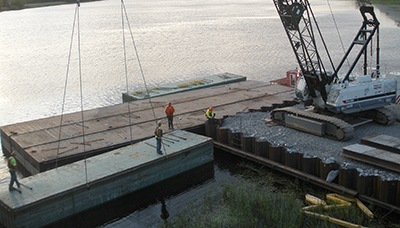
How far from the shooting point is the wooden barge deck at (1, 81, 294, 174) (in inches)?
780

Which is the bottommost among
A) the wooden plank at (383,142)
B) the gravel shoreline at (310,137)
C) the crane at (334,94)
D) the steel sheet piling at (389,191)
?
the steel sheet piling at (389,191)

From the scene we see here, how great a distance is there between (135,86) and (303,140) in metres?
24.7

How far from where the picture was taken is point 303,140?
20.0 meters

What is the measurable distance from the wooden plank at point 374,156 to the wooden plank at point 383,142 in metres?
0.38

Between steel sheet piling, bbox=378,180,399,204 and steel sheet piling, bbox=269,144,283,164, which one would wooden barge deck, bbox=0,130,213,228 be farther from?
steel sheet piling, bbox=378,180,399,204

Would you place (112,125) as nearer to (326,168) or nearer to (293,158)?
(293,158)

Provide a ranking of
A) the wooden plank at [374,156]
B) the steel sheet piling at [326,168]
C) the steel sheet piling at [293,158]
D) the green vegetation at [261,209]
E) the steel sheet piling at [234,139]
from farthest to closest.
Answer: the steel sheet piling at [234,139], the steel sheet piling at [293,158], the steel sheet piling at [326,168], the wooden plank at [374,156], the green vegetation at [261,209]

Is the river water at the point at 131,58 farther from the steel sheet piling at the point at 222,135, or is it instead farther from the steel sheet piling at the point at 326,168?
the steel sheet piling at the point at 326,168

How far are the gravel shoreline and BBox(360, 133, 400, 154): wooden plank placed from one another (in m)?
1.15

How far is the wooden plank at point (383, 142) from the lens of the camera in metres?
17.1

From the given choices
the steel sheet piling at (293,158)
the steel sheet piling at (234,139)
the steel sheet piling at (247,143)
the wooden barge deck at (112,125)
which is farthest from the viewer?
the steel sheet piling at (234,139)

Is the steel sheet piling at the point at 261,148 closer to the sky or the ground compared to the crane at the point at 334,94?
closer to the ground

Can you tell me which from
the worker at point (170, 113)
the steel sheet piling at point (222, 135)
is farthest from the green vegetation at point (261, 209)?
the worker at point (170, 113)

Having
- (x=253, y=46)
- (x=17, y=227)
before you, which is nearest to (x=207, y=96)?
(x=17, y=227)
